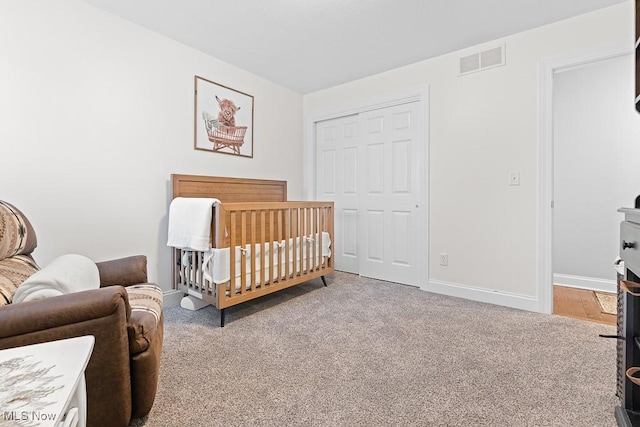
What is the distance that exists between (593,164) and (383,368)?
3175 millimetres

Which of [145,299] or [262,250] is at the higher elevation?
[262,250]

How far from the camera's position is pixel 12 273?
134 cm

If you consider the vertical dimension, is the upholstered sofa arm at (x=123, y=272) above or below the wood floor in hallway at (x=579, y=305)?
above

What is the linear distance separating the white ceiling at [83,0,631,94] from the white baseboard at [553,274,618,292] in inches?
98.4

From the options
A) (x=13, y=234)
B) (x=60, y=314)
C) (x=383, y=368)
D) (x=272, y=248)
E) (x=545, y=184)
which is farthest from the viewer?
(x=272, y=248)

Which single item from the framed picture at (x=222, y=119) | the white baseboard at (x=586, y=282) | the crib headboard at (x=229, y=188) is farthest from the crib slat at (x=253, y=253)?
the white baseboard at (x=586, y=282)

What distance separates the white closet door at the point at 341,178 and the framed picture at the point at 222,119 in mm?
1007

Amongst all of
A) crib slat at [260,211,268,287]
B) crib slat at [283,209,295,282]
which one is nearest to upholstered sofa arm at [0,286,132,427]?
crib slat at [260,211,268,287]

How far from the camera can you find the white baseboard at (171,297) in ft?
8.77

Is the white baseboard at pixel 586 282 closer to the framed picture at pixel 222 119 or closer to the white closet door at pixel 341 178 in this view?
the white closet door at pixel 341 178

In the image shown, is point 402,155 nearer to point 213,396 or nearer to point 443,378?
point 443,378

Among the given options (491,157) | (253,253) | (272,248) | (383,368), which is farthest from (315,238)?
(491,157)

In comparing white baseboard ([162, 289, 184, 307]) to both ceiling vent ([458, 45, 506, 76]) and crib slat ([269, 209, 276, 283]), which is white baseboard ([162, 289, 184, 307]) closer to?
crib slat ([269, 209, 276, 283])

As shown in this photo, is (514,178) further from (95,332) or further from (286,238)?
(95,332)
